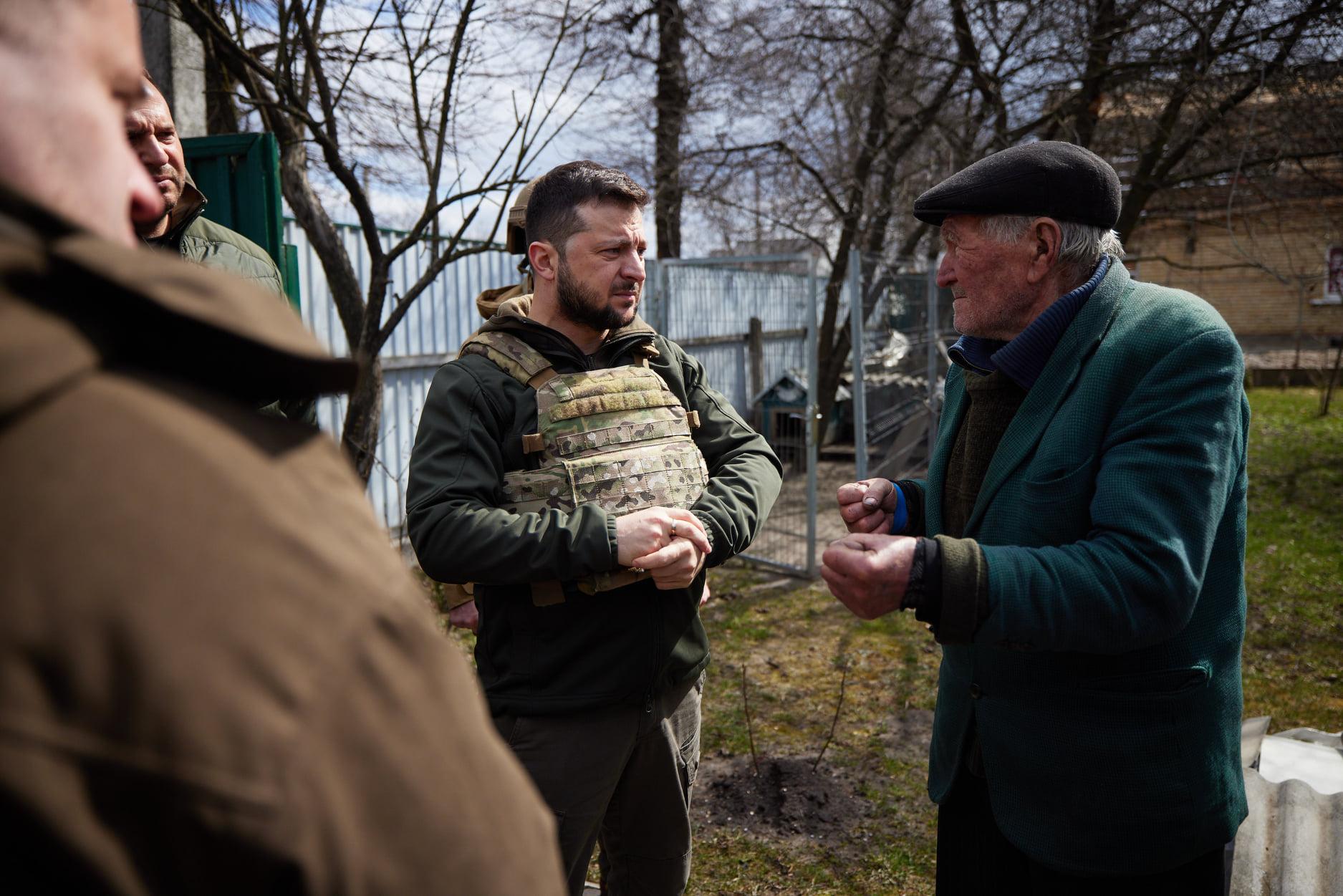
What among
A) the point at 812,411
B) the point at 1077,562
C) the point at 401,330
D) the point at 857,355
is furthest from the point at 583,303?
the point at 401,330

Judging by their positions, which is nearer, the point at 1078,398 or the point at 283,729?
the point at 283,729

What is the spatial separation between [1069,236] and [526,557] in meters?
1.38

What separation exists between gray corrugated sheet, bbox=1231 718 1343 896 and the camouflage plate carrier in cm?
201

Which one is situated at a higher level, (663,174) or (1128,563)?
(663,174)

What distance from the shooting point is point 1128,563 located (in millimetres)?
1574

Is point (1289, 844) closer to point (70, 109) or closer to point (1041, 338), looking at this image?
point (1041, 338)

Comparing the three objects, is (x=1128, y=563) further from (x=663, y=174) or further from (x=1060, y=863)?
(x=663, y=174)

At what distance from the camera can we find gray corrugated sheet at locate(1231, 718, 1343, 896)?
272 cm

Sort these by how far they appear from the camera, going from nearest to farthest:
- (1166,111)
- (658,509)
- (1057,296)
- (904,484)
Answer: (1057,296)
(658,509)
(904,484)
(1166,111)

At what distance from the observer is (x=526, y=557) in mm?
2088

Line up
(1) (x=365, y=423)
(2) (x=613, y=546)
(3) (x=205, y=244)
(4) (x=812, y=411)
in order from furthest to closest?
(4) (x=812, y=411)
(1) (x=365, y=423)
(3) (x=205, y=244)
(2) (x=613, y=546)

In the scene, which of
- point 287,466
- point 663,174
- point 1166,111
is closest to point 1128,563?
point 287,466

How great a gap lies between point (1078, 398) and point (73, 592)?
5.55 feet

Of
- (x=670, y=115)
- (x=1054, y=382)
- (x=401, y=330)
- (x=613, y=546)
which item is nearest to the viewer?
(x=1054, y=382)
